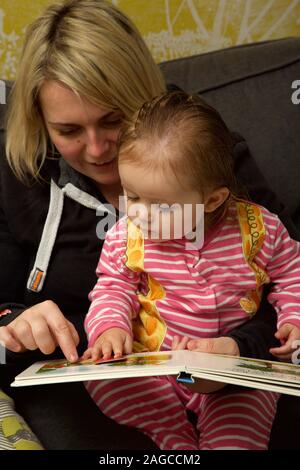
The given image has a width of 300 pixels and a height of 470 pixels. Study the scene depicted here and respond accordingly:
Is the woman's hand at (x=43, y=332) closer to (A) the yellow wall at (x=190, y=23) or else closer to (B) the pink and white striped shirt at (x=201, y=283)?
(B) the pink and white striped shirt at (x=201, y=283)

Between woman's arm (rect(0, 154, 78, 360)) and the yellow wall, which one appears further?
the yellow wall

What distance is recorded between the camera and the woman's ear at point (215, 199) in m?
1.13

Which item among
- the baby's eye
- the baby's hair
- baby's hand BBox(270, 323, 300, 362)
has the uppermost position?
the baby's hair

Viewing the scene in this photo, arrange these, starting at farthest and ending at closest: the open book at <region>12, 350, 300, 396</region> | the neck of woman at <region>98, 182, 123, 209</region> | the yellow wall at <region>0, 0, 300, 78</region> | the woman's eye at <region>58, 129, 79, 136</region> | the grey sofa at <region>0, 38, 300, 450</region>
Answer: the yellow wall at <region>0, 0, 300, 78</region> < the grey sofa at <region>0, 38, 300, 450</region> < the neck of woman at <region>98, 182, 123, 209</region> < the woman's eye at <region>58, 129, 79, 136</region> < the open book at <region>12, 350, 300, 396</region>

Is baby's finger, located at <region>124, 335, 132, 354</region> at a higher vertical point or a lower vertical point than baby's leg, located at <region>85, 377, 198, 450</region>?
higher

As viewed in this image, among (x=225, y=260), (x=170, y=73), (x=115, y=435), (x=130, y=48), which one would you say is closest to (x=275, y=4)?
(x=170, y=73)

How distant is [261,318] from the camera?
120 centimetres

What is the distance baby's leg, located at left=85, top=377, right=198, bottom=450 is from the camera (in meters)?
1.13

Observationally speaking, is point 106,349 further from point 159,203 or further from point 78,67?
point 78,67

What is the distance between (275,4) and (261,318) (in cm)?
116


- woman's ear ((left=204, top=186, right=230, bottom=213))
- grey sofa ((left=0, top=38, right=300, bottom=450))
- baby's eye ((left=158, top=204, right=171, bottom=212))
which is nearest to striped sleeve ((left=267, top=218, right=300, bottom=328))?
woman's ear ((left=204, top=186, right=230, bottom=213))

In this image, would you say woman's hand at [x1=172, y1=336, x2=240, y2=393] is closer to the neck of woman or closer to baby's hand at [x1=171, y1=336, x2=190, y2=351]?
baby's hand at [x1=171, y1=336, x2=190, y2=351]

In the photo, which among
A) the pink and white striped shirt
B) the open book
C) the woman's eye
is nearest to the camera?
the open book

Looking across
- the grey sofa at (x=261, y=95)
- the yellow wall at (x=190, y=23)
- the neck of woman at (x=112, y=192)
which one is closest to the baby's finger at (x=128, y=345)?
the neck of woman at (x=112, y=192)
